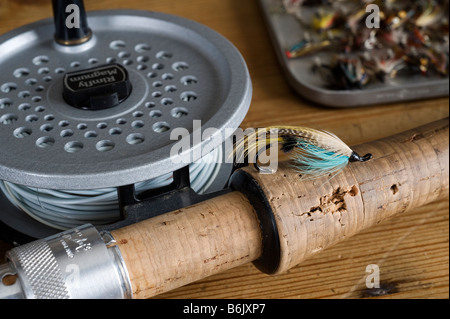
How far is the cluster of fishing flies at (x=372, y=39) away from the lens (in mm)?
1076

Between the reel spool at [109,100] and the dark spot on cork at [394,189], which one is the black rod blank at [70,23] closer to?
the reel spool at [109,100]

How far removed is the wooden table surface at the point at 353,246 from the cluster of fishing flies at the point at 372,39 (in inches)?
2.1

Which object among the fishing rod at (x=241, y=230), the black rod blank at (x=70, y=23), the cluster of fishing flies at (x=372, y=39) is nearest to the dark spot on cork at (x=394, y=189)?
the fishing rod at (x=241, y=230)

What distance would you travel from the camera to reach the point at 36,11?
1.26m

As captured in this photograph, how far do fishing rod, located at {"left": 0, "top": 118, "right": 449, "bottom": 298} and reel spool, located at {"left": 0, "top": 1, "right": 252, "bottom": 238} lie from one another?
8 cm

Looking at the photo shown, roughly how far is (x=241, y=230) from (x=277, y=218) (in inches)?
1.6

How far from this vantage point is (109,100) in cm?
82

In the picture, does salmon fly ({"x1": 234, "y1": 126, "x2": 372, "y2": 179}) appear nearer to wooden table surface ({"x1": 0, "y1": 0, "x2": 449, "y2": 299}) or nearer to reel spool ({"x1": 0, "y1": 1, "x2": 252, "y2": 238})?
reel spool ({"x1": 0, "y1": 1, "x2": 252, "y2": 238})

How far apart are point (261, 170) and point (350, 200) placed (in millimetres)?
101

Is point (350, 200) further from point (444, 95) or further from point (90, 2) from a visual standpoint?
point (90, 2)

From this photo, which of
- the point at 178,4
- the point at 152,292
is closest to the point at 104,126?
the point at 152,292

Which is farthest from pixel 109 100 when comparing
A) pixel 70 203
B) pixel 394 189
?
pixel 394 189

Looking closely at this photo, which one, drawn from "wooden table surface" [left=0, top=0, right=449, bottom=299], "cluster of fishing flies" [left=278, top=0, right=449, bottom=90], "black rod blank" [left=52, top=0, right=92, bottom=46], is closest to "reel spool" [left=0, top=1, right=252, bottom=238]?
"black rod blank" [left=52, top=0, right=92, bottom=46]

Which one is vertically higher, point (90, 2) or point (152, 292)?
point (90, 2)
